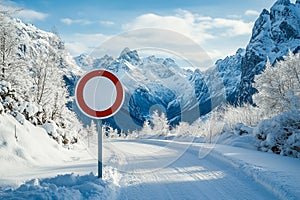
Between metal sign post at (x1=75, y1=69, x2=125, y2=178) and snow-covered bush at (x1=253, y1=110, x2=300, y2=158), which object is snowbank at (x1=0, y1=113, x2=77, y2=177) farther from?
snow-covered bush at (x1=253, y1=110, x2=300, y2=158)

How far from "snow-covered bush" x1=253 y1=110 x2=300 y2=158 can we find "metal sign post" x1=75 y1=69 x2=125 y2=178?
8170mm

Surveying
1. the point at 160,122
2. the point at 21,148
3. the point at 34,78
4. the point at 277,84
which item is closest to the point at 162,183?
the point at 21,148

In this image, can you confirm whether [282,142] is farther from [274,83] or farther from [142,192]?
[274,83]

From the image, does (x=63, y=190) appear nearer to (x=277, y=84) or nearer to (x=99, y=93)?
(x=99, y=93)

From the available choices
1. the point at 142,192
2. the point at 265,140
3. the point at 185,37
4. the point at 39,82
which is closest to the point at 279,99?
the point at 265,140

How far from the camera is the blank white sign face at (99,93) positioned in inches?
224

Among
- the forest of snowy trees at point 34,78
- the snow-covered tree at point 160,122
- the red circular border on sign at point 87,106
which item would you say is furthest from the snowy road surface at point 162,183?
the snow-covered tree at point 160,122

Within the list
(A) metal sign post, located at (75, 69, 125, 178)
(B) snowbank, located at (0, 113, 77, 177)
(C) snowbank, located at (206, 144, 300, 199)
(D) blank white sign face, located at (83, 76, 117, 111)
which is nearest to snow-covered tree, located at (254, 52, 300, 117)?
(C) snowbank, located at (206, 144, 300, 199)

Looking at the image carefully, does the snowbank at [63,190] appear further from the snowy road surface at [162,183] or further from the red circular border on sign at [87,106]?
the red circular border on sign at [87,106]

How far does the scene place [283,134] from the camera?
12086 millimetres

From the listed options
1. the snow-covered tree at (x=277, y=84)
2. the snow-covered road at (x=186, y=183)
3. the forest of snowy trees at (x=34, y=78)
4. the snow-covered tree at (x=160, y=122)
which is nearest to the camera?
the snow-covered road at (x=186, y=183)

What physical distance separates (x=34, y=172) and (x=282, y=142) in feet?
31.1

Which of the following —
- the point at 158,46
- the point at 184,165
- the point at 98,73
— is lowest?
the point at 184,165

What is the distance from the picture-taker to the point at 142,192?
5.83 metres
